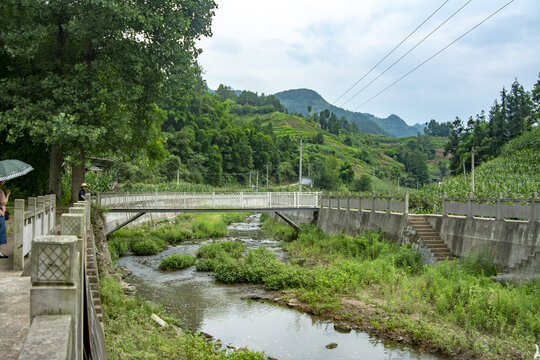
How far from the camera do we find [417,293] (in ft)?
47.6

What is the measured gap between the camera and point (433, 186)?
29031mm

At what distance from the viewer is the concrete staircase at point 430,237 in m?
18.1

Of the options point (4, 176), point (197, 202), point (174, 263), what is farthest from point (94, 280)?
point (197, 202)

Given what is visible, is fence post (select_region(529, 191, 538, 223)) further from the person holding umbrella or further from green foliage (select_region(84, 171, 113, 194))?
green foliage (select_region(84, 171, 113, 194))

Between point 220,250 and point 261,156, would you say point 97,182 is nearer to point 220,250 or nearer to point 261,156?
point 220,250

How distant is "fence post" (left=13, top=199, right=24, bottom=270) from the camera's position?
8.38 metres

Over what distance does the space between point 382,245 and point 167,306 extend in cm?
1055

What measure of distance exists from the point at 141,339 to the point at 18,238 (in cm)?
343

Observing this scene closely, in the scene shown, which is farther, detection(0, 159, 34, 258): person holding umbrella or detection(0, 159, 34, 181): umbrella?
detection(0, 159, 34, 181): umbrella

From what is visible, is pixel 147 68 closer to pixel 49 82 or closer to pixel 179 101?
pixel 179 101

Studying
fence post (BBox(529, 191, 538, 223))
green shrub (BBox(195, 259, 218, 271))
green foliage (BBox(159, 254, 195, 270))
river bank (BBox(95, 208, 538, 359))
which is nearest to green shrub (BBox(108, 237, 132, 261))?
green foliage (BBox(159, 254, 195, 270))

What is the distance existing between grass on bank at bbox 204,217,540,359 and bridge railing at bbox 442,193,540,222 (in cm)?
174

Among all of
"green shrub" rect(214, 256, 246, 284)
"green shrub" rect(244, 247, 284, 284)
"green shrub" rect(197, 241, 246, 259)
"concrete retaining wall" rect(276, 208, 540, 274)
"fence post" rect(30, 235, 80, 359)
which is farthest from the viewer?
"green shrub" rect(197, 241, 246, 259)

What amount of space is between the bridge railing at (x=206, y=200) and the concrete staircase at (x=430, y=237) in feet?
34.5
